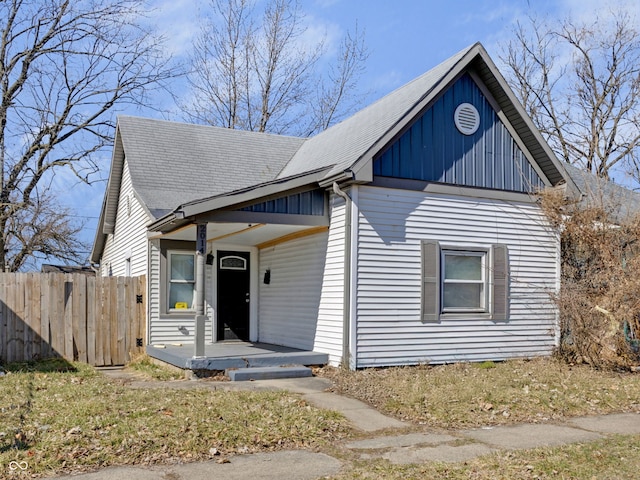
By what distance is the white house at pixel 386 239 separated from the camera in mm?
10961

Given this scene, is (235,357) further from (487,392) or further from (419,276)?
(487,392)

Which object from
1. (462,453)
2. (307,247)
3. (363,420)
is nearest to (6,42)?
(307,247)

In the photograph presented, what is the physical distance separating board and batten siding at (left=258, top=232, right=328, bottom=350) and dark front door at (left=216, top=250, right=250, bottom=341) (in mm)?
350

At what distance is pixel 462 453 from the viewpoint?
6215mm

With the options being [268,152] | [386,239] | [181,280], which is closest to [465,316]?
[386,239]

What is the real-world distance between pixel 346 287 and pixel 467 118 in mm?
4175

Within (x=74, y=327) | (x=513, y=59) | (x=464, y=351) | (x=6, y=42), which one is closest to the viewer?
(x=464, y=351)

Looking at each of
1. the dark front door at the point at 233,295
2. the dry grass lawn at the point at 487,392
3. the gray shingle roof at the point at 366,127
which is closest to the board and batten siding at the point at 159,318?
the dark front door at the point at 233,295

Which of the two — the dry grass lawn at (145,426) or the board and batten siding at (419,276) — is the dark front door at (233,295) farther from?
the dry grass lawn at (145,426)

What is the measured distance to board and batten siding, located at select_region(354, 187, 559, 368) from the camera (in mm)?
11047

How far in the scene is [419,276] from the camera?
37.8 feet

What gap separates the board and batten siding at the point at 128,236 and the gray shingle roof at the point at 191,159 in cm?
56

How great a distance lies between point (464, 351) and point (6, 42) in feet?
69.3

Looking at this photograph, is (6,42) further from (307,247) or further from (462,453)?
(462,453)
